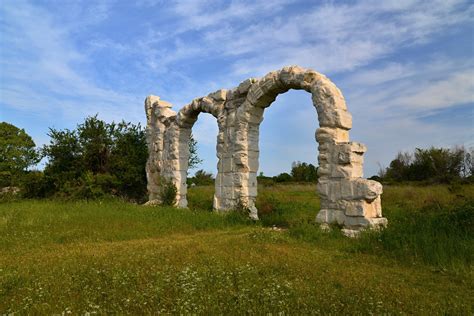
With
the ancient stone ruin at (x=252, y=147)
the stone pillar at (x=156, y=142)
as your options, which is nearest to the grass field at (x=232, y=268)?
the ancient stone ruin at (x=252, y=147)

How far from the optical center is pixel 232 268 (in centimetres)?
495

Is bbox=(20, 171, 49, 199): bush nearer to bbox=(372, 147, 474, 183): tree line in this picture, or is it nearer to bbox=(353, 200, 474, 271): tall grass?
bbox=(353, 200, 474, 271): tall grass

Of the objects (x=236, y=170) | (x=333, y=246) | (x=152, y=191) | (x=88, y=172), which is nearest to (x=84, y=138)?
(x=88, y=172)

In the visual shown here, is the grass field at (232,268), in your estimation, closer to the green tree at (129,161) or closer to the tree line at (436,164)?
the green tree at (129,161)

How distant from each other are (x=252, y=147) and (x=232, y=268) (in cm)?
711

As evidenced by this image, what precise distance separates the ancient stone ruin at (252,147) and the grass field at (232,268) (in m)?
1.01

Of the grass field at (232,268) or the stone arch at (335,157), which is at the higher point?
the stone arch at (335,157)

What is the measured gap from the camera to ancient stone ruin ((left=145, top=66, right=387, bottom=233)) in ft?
28.0

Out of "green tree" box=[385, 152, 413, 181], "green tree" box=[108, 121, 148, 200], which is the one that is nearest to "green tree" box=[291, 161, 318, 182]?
"green tree" box=[385, 152, 413, 181]

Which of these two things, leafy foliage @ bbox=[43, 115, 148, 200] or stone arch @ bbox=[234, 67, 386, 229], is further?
leafy foliage @ bbox=[43, 115, 148, 200]

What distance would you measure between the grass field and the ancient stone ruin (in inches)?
39.6

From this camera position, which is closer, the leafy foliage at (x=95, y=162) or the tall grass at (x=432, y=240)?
the tall grass at (x=432, y=240)

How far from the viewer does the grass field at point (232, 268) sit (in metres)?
3.58

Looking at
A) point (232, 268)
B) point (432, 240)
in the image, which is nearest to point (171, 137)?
point (232, 268)
